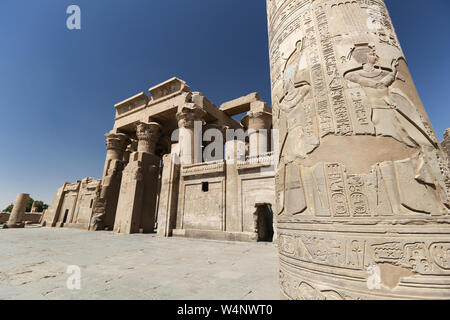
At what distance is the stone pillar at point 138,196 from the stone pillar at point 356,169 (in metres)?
11.2

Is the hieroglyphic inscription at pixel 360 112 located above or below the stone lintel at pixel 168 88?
below

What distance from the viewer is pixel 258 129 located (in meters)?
13.7

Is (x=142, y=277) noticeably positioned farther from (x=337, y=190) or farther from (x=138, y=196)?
(x=138, y=196)

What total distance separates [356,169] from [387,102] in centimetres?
65

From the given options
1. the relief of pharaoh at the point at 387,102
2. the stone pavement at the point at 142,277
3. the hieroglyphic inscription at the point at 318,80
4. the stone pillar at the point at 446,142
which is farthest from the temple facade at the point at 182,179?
the stone pillar at the point at 446,142

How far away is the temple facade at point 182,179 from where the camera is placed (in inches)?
337

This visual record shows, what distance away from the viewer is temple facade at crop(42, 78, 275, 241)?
337 inches

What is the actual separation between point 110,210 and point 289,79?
15.6 meters

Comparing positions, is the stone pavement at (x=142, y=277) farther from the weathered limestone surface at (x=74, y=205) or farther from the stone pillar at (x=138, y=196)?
the weathered limestone surface at (x=74, y=205)

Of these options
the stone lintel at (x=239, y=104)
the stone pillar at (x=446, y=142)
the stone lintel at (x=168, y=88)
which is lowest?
the stone pillar at (x=446, y=142)

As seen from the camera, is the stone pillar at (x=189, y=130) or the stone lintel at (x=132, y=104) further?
the stone lintel at (x=132, y=104)

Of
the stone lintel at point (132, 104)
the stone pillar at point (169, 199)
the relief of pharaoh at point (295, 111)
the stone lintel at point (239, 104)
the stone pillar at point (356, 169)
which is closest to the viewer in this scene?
the stone pillar at point (356, 169)

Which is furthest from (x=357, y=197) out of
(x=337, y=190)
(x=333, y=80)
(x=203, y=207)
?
(x=203, y=207)
